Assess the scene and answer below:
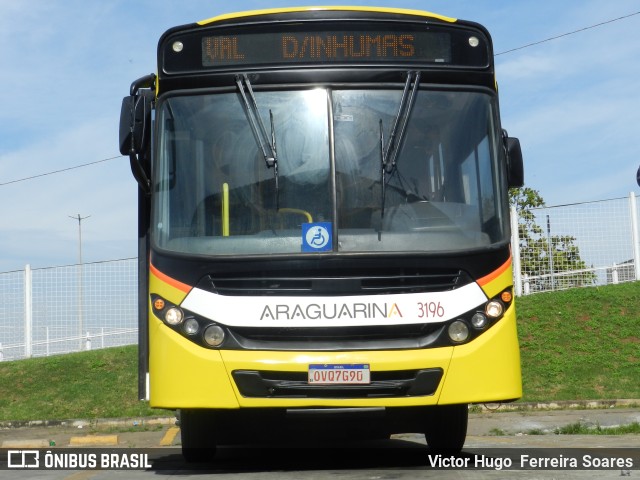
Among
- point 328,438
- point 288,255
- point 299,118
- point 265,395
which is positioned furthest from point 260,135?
point 328,438

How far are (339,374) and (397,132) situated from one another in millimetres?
1915

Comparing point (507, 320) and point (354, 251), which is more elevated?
point (354, 251)

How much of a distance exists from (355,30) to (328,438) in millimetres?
5216

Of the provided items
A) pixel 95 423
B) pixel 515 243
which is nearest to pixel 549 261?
pixel 515 243

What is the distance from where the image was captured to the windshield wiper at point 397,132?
812 cm

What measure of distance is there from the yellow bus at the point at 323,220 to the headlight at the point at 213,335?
0.02m

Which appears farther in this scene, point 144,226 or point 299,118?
point 144,226

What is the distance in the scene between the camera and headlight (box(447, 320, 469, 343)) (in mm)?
7754

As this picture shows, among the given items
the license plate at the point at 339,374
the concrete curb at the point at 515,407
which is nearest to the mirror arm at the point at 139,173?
the license plate at the point at 339,374

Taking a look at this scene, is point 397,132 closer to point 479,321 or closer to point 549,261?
point 479,321

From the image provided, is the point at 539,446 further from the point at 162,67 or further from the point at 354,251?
the point at 162,67

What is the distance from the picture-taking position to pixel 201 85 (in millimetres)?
8336

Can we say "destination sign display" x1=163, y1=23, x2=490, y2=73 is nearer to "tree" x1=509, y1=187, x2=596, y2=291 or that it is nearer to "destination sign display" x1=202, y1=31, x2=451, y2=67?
"destination sign display" x1=202, y1=31, x2=451, y2=67

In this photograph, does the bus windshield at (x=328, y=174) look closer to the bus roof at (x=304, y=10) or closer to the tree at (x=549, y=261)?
the bus roof at (x=304, y=10)
